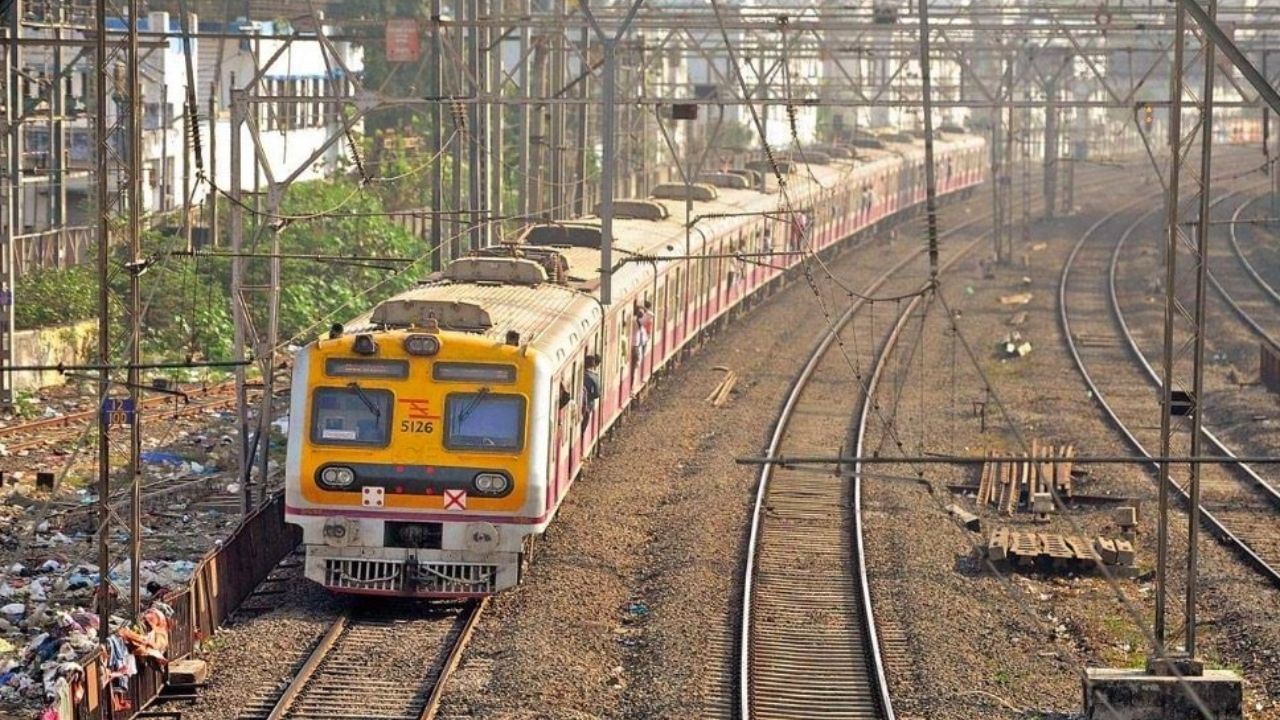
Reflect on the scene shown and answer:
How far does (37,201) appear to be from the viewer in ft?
124

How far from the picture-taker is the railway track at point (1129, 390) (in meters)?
20.0

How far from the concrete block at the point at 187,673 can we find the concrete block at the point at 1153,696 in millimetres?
5932

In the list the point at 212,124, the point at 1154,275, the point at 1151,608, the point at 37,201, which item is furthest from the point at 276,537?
the point at 1154,275

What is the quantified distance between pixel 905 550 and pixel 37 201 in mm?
23933

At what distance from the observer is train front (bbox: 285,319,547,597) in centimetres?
1536

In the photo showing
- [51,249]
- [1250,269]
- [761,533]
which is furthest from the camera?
[1250,269]

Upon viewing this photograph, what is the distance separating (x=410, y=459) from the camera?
15.4m

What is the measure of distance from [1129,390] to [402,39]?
12.4 metres

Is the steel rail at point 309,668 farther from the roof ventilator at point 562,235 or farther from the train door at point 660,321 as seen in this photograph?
the train door at point 660,321

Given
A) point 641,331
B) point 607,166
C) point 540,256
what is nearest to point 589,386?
point 540,256

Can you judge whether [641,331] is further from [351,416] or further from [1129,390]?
[1129,390]

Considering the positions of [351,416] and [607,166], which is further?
[607,166]

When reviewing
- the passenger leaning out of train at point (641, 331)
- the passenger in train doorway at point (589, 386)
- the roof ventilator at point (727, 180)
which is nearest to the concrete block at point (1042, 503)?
the passenger in train doorway at point (589, 386)

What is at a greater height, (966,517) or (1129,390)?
(1129,390)
